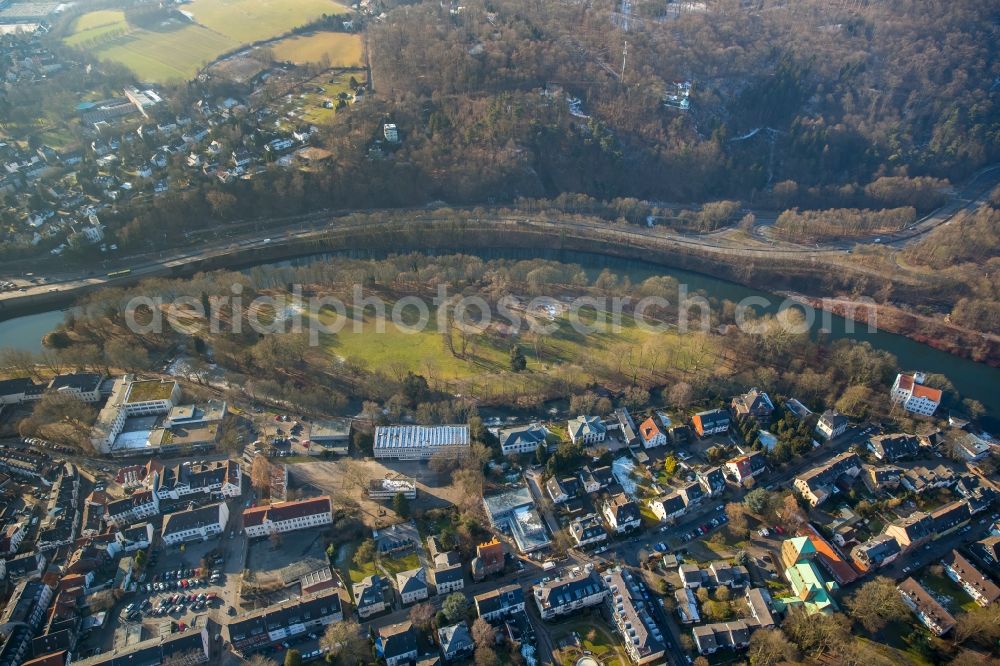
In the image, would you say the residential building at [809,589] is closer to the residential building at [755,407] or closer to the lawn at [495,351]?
the residential building at [755,407]

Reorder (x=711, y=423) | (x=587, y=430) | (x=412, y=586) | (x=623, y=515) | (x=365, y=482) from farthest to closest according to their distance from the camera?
(x=711, y=423) < (x=587, y=430) < (x=365, y=482) < (x=623, y=515) < (x=412, y=586)

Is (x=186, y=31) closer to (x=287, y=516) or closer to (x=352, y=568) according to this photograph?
(x=287, y=516)

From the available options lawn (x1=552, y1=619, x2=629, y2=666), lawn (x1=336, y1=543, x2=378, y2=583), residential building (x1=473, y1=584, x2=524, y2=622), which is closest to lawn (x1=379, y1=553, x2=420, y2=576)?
lawn (x1=336, y1=543, x2=378, y2=583)

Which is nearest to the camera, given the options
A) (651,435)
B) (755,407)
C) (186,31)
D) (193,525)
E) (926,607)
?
(926,607)

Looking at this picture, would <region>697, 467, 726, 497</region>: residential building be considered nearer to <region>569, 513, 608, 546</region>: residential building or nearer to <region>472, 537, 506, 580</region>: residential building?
<region>569, 513, 608, 546</region>: residential building

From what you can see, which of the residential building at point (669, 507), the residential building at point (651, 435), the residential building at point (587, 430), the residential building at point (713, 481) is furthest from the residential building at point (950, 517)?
the residential building at point (587, 430)

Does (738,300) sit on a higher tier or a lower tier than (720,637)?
lower

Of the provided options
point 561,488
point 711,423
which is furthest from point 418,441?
point 711,423
